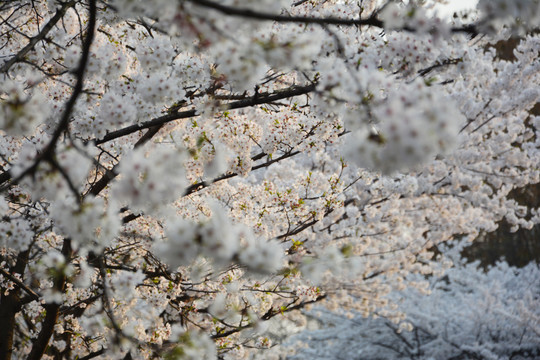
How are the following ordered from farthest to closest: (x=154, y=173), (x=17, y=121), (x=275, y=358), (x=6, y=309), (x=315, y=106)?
1. (x=275, y=358)
2. (x=6, y=309)
3. (x=315, y=106)
4. (x=17, y=121)
5. (x=154, y=173)

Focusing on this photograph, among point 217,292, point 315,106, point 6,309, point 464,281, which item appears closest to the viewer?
point 315,106

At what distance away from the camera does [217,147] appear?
117 inches

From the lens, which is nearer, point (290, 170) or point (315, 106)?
point (315, 106)

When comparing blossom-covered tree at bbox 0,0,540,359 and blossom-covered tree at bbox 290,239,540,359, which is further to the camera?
blossom-covered tree at bbox 290,239,540,359

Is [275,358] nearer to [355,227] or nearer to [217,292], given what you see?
[355,227]

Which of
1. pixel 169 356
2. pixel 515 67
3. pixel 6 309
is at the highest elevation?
pixel 515 67

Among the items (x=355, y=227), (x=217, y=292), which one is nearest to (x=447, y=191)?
(x=355, y=227)

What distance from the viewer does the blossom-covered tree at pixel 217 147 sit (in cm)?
147

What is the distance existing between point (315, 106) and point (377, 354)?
801cm

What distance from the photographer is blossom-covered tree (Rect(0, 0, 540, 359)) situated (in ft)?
4.81

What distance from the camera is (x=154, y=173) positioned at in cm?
138

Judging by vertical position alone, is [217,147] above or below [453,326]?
above

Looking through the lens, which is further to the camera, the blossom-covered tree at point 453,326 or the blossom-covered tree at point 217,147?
the blossom-covered tree at point 453,326

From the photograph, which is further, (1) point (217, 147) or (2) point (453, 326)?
(2) point (453, 326)
